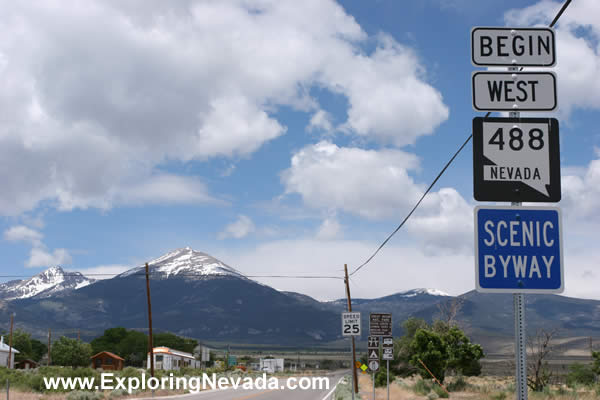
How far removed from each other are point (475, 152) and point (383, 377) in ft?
165

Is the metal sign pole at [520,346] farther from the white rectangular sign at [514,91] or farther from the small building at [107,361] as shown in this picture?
the small building at [107,361]

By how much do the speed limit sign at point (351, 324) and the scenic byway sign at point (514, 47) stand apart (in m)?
21.6

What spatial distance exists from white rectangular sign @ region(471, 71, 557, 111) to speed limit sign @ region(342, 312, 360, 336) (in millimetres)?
21531

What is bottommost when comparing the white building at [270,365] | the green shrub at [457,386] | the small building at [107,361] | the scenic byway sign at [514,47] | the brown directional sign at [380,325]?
the white building at [270,365]

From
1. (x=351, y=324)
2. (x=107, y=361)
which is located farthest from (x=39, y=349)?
(x=351, y=324)

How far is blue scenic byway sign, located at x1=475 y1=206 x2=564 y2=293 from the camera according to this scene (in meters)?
4.86

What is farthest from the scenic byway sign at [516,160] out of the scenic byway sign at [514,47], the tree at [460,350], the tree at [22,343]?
the tree at [22,343]

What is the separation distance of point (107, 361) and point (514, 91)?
10374cm

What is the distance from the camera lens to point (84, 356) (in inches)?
4232

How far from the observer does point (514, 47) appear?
5359mm

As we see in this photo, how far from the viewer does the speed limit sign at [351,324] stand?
2610 centimetres

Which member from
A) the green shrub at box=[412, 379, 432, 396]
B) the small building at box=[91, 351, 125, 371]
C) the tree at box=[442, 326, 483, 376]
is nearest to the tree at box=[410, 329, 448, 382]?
the tree at box=[442, 326, 483, 376]

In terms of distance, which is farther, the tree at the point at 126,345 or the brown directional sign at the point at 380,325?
the tree at the point at 126,345

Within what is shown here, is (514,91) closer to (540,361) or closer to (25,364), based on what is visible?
(540,361)
